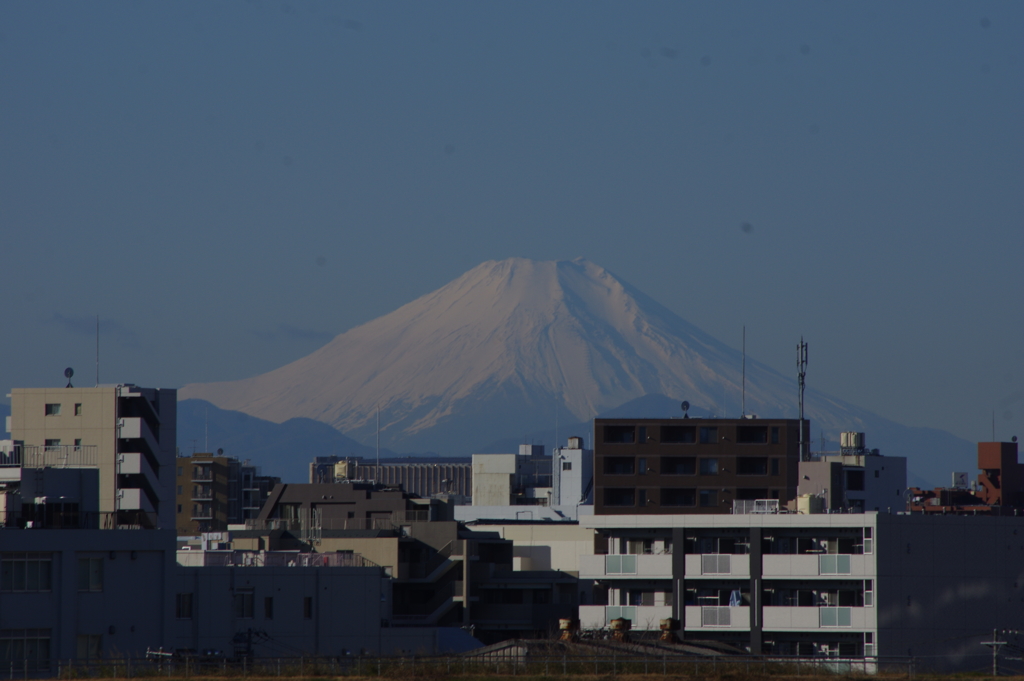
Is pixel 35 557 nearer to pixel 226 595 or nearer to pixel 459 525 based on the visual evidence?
pixel 226 595

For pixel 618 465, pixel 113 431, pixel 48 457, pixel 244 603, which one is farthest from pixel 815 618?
pixel 618 465

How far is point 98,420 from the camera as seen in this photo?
81.0 meters

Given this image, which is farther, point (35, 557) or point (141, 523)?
point (141, 523)

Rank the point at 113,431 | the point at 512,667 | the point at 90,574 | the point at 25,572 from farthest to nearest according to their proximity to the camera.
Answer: the point at 113,431, the point at 90,574, the point at 25,572, the point at 512,667

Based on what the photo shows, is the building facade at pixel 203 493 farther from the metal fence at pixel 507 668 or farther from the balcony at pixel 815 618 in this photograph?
the metal fence at pixel 507 668

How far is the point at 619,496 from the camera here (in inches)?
4213

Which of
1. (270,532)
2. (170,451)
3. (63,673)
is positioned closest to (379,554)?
(270,532)

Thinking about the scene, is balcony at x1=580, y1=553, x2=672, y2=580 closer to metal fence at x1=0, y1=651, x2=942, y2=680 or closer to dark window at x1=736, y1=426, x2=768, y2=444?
metal fence at x1=0, y1=651, x2=942, y2=680

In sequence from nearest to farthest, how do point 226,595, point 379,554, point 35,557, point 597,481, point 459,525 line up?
point 35,557 → point 226,595 → point 379,554 → point 459,525 → point 597,481

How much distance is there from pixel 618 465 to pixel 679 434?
451 cm

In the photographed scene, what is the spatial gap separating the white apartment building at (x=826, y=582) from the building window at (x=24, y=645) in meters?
23.4

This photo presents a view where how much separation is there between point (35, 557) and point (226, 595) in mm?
8840

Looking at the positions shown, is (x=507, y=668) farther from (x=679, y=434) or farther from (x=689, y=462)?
(x=679, y=434)

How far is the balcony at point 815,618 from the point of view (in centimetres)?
5962
